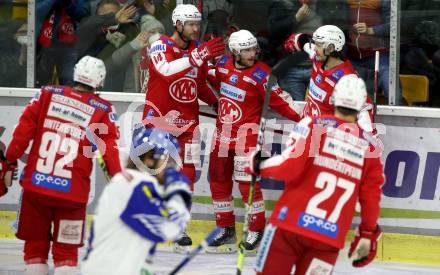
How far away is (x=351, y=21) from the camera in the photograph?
8.91 meters

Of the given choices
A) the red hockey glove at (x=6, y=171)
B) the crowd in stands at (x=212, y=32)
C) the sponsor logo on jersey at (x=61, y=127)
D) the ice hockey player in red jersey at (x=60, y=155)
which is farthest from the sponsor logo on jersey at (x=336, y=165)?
the crowd in stands at (x=212, y=32)

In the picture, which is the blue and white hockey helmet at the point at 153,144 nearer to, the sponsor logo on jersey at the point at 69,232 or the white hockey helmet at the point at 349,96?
the white hockey helmet at the point at 349,96

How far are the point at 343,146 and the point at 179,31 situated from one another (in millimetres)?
2994

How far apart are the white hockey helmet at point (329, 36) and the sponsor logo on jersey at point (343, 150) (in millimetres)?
2428

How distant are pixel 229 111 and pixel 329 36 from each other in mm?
942

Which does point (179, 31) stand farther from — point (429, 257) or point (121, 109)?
point (429, 257)

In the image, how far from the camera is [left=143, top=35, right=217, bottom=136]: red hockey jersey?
8734 millimetres

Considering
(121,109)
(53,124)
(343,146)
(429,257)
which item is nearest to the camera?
(343,146)

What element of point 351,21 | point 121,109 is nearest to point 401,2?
point 351,21

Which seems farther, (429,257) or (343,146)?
(429,257)

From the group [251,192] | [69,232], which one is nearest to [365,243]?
[251,192]

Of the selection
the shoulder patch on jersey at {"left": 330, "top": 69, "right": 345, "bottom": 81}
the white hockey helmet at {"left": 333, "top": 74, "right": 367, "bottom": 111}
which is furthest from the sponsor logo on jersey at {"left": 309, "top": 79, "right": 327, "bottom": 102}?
the white hockey helmet at {"left": 333, "top": 74, "right": 367, "bottom": 111}

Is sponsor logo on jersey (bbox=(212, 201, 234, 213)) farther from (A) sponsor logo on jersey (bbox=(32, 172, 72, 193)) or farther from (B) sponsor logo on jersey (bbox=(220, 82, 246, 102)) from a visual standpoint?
(A) sponsor logo on jersey (bbox=(32, 172, 72, 193))

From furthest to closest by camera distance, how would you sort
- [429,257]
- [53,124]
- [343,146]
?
[429,257] < [53,124] < [343,146]
